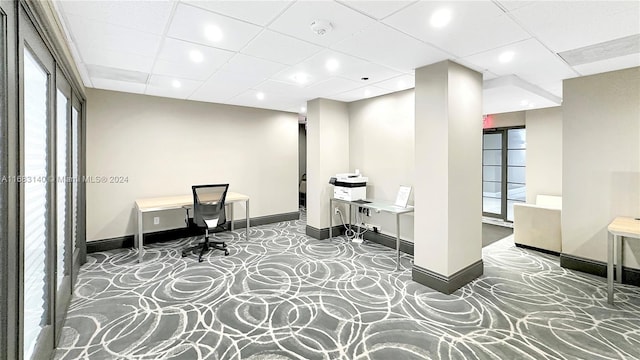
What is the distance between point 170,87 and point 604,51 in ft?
16.8

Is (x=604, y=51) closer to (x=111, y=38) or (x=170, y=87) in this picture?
(x=111, y=38)

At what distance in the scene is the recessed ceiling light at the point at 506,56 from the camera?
2.77 m

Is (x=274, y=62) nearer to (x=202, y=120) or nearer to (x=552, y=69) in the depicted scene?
(x=202, y=120)

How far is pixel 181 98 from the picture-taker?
496cm

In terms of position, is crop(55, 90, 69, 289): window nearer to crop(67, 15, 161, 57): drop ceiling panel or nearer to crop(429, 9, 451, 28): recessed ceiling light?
crop(67, 15, 161, 57): drop ceiling panel

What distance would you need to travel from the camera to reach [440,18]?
6.94 feet

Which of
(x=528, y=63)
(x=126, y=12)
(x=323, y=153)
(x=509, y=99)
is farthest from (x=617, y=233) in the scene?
(x=126, y=12)

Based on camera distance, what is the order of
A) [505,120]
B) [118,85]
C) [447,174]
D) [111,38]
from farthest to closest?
1. [505,120]
2. [118,85]
3. [447,174]
4. [111,38]

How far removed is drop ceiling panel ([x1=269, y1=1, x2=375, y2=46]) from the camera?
1985mm

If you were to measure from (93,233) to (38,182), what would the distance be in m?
3.22

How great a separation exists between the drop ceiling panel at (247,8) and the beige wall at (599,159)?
377cm

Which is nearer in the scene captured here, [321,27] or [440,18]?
[440,18]

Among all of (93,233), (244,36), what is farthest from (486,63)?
(93,233)

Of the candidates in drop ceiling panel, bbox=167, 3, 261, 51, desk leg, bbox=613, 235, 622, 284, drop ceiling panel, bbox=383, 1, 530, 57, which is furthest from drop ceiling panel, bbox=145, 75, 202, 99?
desk leg, bbox=613, 235, 622, 284
